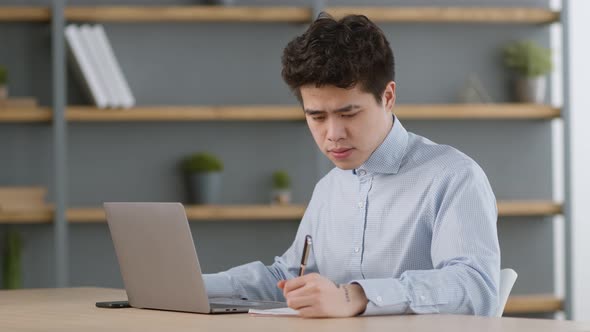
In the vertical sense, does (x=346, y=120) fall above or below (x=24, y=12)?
below

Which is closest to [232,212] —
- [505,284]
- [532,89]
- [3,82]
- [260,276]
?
[3,82]

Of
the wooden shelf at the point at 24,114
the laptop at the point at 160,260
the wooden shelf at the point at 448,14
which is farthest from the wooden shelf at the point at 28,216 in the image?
the laptop at the point at 160,260

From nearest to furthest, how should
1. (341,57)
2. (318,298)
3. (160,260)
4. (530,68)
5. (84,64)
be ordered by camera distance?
(318,298)
(160,260)
(341,57)
(84,64)
(530,68)

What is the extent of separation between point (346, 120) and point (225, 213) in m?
2.33

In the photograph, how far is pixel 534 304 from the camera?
4.63 meters

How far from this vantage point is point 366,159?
7.66 ft

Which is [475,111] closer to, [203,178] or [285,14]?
[285,14]

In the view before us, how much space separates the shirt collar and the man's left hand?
0.54m

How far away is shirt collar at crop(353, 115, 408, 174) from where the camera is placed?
2324 millimetres

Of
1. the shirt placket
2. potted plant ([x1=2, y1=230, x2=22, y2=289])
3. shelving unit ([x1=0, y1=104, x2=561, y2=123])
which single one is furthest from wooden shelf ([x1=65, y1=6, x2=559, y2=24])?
the shirt placket

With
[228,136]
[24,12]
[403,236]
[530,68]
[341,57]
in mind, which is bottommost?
[403,236]

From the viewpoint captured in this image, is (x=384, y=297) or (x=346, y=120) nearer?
(x=384, y=297)

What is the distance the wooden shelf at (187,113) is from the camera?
442 centimetres

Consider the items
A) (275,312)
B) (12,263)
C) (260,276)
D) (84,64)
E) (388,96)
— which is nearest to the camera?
(275,312)
